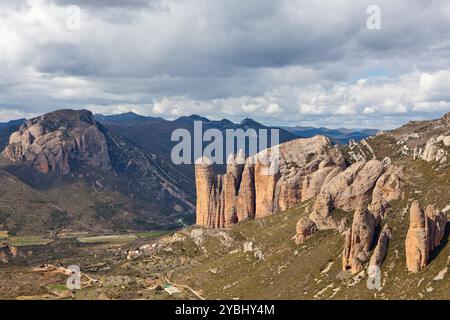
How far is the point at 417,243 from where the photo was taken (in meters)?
170

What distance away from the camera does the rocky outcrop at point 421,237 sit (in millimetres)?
169250

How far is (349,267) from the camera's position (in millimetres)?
188375

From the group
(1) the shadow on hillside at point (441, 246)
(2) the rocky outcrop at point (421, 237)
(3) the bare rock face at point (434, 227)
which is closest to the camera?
(2) the rocky outcrop at point (421, 237)

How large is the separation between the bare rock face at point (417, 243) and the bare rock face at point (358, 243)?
51.4 ft

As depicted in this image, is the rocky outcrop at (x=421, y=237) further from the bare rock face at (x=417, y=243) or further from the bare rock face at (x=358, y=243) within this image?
the bare rock face at (x=358, y=243)

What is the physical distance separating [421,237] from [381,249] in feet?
51.9

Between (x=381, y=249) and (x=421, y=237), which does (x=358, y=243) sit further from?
(x=421, y=237)

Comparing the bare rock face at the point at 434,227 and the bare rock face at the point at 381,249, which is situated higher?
the bare rock face at the point at 434,227

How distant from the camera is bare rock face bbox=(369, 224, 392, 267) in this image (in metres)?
180

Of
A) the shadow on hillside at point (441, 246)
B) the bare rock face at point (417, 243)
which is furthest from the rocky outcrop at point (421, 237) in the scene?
the shadow on hillside at point (441, 246)

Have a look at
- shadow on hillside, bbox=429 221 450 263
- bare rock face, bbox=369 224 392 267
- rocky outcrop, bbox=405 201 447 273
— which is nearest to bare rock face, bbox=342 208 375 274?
bare rock face, bbox=369 224 392 267
